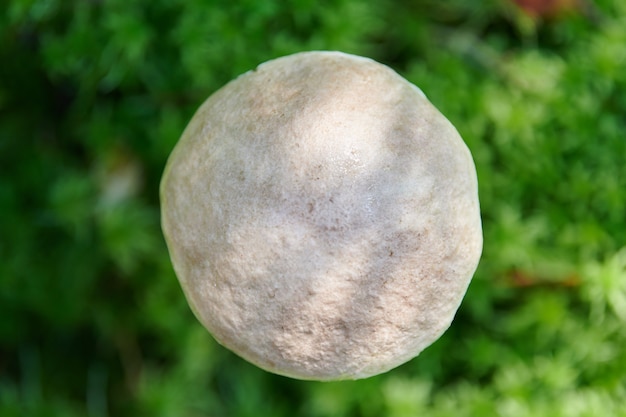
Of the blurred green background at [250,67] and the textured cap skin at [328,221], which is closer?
the textured cap skin at [328,221]

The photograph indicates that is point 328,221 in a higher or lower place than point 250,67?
higher

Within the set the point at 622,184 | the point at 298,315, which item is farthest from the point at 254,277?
the point at 622,184

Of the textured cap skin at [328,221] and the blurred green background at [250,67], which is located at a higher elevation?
the textured cap skin at [328,221]

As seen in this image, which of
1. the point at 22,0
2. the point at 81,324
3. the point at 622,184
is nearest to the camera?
A: the point at 22,0

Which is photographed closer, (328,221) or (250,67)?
(328,221)

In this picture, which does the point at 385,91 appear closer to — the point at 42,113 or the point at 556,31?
the point at 556,31
